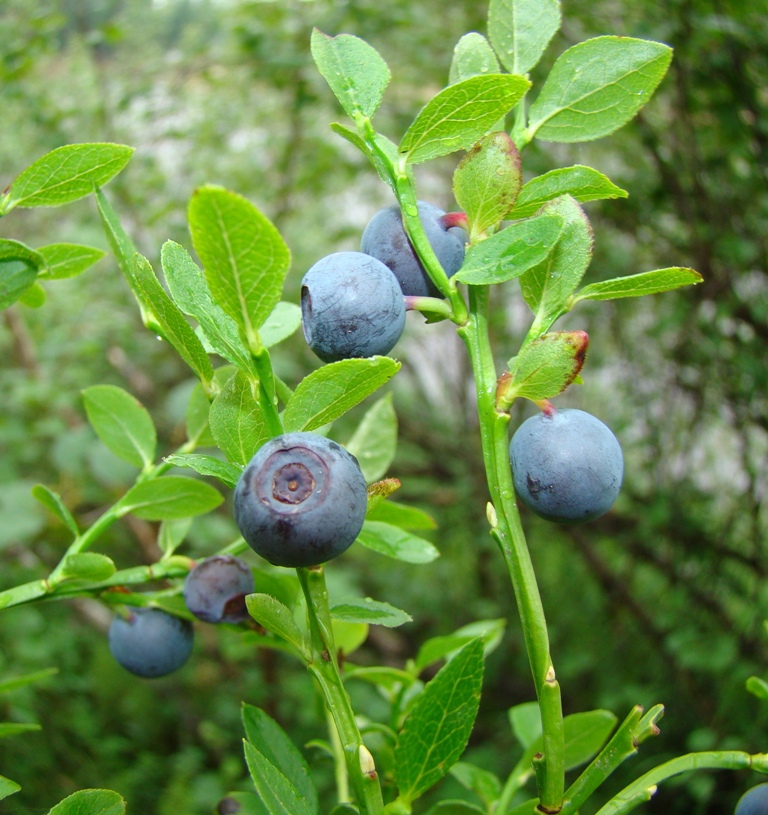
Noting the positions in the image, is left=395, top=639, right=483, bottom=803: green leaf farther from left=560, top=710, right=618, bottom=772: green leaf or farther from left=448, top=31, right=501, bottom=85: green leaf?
left=448, top=31, right=501, bottom=85: green leaf

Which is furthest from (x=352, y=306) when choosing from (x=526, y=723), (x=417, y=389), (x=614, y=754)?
(x=417, y=389)

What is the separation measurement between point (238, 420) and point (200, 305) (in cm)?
6

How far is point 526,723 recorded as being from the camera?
0.73 m

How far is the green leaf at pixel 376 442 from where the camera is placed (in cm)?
69

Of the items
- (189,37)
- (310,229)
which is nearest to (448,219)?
(189,37)

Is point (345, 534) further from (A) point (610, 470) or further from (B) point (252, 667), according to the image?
(B) point (252, 667)

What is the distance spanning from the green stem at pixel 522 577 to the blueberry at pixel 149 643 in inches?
14.6

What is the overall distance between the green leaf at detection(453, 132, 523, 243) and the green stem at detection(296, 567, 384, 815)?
24cm

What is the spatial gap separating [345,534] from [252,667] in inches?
108

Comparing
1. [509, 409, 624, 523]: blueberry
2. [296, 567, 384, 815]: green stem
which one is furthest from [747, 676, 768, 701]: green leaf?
[296, 567, 384, 815]: green stem

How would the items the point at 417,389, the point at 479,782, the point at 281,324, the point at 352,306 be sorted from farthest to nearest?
the point at 417,389, the point at 479,782, the point at 281,324, the point at 352,306

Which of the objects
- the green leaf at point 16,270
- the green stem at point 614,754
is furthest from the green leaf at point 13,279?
the green stem at point 614,754

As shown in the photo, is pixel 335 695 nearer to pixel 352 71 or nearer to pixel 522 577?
pixel 522 577

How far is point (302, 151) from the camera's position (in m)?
3.18
